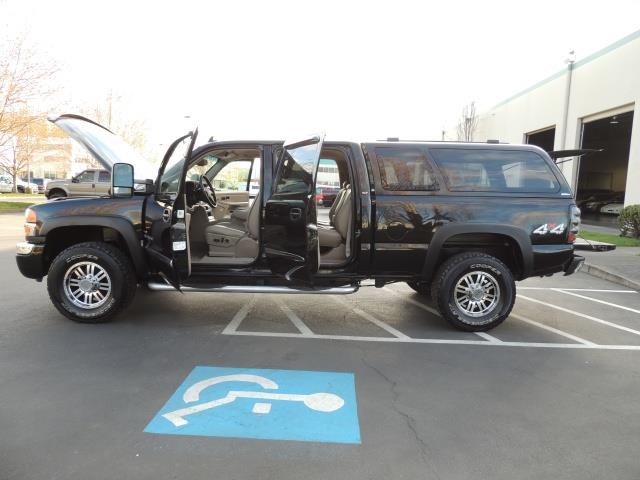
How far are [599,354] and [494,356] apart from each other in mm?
1049

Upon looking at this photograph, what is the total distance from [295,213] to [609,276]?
22.7 feet

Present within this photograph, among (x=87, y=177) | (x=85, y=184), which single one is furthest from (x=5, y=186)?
(x=85, y=184)

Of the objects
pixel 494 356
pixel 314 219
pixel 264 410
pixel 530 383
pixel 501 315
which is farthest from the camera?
pixel 501 315

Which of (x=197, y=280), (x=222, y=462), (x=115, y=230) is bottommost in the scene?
(x=222, y=462)

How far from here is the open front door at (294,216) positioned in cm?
457

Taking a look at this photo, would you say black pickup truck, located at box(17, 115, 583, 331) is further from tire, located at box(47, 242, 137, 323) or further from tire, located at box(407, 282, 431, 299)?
tire, located at box(407, 282, 431, 299)

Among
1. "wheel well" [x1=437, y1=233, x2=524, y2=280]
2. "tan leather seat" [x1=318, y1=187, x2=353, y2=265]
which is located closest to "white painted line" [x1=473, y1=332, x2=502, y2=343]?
"wheel well" [x1=437, y1=233, x2=524, y2=280]

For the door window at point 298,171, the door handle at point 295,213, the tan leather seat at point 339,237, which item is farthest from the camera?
the tan leather seat at point 339,237

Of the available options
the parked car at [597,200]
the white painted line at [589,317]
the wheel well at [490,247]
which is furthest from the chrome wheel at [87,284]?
the parked car at [597,200]

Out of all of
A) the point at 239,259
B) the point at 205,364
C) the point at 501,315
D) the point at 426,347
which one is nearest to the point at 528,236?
the point at 501,315

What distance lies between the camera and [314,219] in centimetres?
478

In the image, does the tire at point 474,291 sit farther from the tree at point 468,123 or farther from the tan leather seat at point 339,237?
the tree at point 468,123

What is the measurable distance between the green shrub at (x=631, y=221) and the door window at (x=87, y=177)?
2032 centimetres

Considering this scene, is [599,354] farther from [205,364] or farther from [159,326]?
[159,326]
